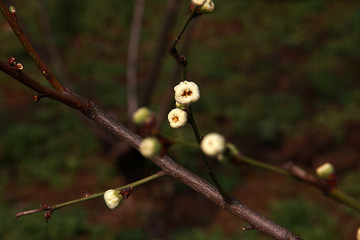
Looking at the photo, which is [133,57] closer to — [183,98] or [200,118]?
[200,118]

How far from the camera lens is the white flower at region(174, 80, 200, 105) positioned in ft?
3.21

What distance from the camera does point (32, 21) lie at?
9547mm

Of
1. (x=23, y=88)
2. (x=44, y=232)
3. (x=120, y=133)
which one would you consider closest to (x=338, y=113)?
(x=44, y=232)

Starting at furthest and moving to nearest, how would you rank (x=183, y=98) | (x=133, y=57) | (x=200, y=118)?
1. (x=200, y=118)
2. (x=133, y=57)
3. (x=183, y=98)

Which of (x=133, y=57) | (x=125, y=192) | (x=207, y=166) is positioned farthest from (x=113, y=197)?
(x=133, y=57)

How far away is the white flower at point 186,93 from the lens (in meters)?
0.98

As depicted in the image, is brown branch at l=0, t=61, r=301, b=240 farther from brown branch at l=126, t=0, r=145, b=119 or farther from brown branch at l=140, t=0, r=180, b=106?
brown branch at l=126, t=0, r=145, b=119

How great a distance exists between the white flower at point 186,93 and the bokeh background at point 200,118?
3.51m

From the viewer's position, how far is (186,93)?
3.27ft

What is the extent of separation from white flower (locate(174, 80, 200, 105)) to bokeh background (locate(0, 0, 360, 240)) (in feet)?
11.5

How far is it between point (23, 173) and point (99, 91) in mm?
1984

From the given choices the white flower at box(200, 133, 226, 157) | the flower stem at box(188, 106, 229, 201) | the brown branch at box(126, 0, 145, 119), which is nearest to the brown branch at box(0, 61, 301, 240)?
the flower stem at box(188, 106, 229, 201)

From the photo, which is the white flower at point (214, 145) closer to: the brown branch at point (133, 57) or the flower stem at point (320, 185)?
the flower stem at point (320, 185)

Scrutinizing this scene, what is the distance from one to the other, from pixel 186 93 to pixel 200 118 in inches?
225
